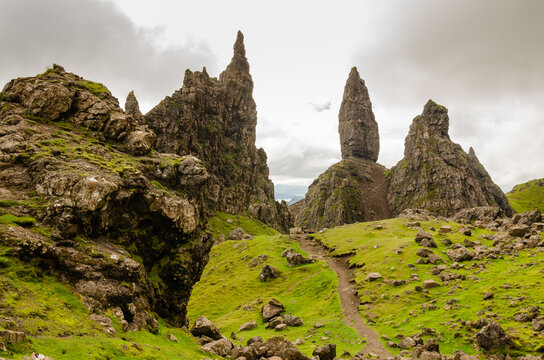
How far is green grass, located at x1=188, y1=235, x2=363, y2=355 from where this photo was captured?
43875 mm

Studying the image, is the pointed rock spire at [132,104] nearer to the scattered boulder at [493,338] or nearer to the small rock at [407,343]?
the small rock at [407,343]

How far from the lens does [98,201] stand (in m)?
26.4

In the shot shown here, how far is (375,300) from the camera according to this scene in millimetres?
51000

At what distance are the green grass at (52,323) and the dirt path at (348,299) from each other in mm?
22937

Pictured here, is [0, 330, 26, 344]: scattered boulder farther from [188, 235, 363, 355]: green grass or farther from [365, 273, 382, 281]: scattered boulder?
[365, 273, 382, 281]: scattered boulder

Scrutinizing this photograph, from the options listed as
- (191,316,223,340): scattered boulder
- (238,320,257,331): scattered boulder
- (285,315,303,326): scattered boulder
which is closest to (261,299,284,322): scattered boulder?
(238,320,257,331): scattered boulder

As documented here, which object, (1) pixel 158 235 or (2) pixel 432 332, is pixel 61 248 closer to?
(1) pixel 158 235

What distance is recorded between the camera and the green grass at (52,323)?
15423 mm

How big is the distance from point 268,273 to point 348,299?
29.9 meters

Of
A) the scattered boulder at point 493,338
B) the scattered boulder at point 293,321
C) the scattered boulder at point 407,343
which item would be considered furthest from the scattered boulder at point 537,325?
the scattered boulder at point 293,321

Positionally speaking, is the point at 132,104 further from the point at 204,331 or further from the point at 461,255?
the point at 461,255

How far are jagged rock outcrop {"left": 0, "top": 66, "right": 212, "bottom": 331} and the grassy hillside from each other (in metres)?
30.5

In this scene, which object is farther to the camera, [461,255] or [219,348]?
[461,255]

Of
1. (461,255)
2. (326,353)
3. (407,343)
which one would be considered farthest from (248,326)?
(461,255)
